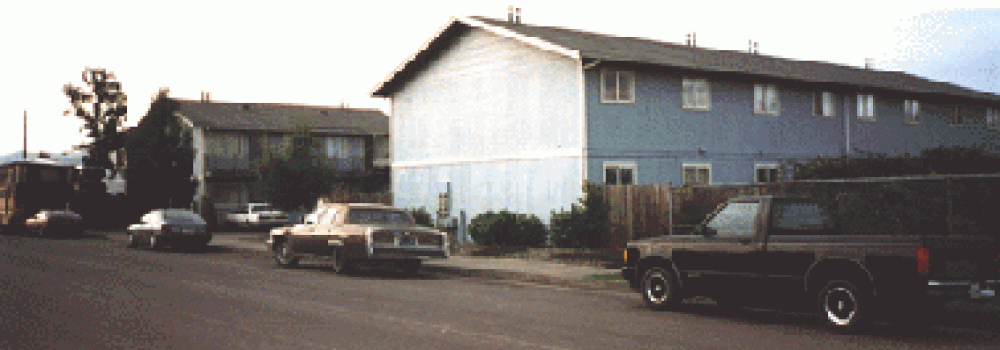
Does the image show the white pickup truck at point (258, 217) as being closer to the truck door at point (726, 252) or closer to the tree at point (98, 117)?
the tree at point (98, 117)

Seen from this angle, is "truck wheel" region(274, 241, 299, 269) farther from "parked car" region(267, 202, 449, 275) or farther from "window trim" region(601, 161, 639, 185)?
"window trim" region(601, 161, 639, 185)

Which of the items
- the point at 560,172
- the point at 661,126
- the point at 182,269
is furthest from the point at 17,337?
the point at 661,126

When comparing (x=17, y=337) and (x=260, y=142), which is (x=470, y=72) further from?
(x=260, y=142)

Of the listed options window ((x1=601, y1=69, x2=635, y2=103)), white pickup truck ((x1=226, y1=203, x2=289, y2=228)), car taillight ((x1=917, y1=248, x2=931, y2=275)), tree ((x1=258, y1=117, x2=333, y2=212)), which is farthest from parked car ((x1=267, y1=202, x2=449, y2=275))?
white pickup truck ((x1=226, y1=203, x2=289, y2=228))

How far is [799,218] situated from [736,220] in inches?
33.5

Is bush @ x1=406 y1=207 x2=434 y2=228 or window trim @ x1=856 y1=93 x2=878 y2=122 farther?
window trim @ x1=856 y1=93 x2=878 y2=122

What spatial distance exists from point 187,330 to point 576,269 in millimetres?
9794

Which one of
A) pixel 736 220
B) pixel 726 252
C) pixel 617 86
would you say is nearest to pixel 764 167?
pixel 617 86

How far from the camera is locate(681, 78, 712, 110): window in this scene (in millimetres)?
26359

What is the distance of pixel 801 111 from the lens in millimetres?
29297

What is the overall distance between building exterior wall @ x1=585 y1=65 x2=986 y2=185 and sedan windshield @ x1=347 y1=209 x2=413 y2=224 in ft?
22.1

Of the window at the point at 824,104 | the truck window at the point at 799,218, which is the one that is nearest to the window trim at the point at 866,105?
the window at the point at 824,104

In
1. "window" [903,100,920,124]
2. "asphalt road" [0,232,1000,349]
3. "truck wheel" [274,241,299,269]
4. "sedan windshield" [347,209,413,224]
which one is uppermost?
"window" [903,100,920,124]

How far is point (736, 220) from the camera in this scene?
11.4m
